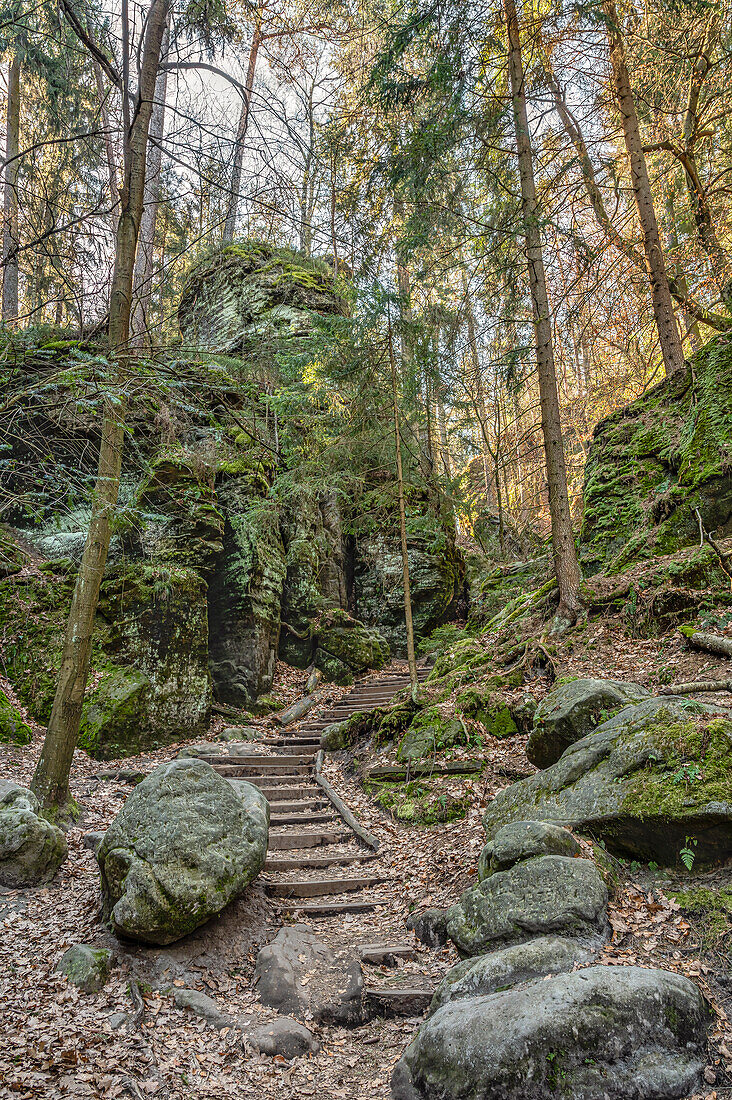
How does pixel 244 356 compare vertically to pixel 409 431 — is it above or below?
above

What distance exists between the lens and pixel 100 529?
6.36m

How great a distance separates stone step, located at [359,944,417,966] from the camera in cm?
468

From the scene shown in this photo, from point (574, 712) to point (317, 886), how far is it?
341 centimetres

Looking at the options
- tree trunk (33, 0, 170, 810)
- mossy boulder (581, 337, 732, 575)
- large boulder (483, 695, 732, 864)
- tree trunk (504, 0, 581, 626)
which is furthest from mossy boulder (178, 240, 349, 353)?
large boulder (483, 695, 732, 864)

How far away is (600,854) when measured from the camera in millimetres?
4188

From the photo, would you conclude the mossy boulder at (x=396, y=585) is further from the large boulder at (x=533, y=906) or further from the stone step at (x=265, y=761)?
the large boulder at (x=533, y=906)

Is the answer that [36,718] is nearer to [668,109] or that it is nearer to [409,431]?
[409,431]

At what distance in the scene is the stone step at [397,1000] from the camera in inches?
161

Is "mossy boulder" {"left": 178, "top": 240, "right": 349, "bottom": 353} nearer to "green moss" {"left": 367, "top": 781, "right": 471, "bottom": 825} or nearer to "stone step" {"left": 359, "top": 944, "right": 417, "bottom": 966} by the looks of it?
"green moss" {"left": 367, "top": 781, "right": 471, "bottom": 825}

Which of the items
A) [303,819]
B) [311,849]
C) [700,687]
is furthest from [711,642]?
[303,819]

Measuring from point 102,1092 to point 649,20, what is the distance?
663 inches

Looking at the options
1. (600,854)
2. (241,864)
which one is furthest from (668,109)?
(241,864)

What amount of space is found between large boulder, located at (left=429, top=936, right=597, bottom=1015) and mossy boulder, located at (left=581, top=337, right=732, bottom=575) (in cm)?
635

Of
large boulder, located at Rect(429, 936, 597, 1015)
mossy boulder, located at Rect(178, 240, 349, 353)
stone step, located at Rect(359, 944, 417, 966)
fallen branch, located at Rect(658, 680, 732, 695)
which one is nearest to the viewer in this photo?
large boulder, located at Rect(429, 936, 597, 1015)
